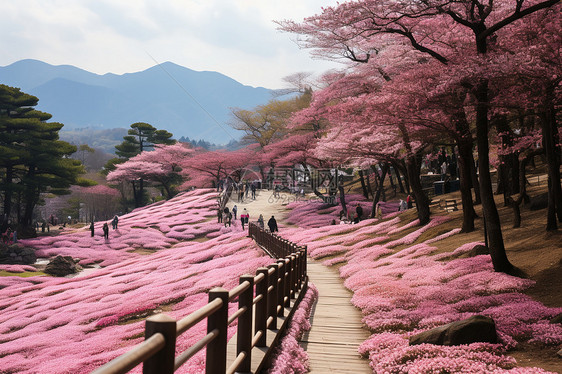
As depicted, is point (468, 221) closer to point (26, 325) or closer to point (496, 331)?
point (496, 331)

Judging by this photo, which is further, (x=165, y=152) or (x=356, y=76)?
(x=165, y=152)

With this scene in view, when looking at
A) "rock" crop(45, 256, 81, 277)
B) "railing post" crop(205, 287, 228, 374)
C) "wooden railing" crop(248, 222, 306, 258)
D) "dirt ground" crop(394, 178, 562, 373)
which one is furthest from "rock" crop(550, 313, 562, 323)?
"rock" crop(45, 256, 81, 277)

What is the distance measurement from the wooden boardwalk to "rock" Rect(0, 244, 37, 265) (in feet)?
103

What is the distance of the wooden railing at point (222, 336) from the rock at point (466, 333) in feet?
8.65

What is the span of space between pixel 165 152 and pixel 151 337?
233 feet

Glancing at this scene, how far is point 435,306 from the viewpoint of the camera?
35.3 ft

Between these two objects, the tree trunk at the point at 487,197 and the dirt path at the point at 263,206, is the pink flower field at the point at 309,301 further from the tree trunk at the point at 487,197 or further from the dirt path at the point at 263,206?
the dirt path at the point at 263,206

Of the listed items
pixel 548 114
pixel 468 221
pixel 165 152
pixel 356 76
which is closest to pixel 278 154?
pixel 165 152

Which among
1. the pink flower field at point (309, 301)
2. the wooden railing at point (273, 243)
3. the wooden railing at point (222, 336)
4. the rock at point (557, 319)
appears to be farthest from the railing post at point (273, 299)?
the wooden railing at point (273, 243)

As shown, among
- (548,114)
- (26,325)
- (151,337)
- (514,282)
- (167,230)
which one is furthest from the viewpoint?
(167,230)

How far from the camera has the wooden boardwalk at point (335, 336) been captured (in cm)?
735

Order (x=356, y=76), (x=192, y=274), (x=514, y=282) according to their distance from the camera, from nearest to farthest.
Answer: (x=514, y=282) → (x=192, y=274) → (x=356, y=76)

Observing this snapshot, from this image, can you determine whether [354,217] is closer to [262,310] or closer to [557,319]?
[557,319]

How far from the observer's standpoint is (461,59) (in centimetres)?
1302
